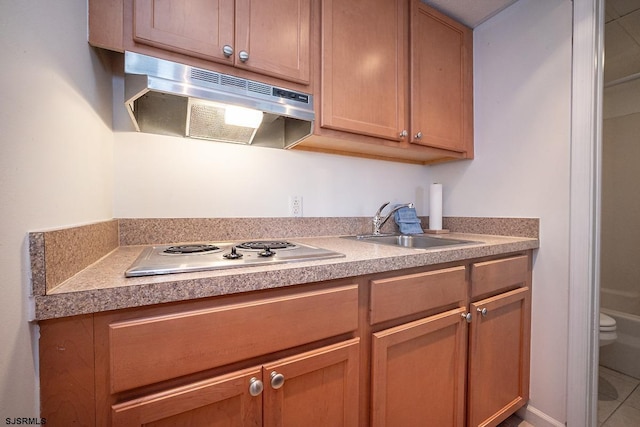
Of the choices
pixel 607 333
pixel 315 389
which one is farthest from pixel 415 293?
pixel 607 333

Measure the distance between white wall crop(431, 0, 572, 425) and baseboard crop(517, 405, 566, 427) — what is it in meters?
0.02

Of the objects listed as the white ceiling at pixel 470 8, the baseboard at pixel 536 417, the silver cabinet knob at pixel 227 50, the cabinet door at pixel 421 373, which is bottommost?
the baseboard at pixel 536 417

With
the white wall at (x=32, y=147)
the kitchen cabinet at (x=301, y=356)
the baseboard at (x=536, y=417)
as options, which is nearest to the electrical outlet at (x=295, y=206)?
the kitchen cabinet at (x=301, y=356)

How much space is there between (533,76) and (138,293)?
1890 mm

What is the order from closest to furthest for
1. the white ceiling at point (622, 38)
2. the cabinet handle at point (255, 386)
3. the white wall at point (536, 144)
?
the cabinet handle at point (255, 386) → the white wall at point (536, 144) → the white ceiling at point (622, 38)

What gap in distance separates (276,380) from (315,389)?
140 millimetres

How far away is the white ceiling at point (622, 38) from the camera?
4.88 ft

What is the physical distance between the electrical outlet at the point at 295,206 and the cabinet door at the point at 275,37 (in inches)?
21.7

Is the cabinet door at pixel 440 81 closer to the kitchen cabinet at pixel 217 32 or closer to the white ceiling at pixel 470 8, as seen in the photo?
the white ceiling at pixel 470 8

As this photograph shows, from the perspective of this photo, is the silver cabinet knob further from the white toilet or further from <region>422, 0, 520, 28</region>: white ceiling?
the white toilet

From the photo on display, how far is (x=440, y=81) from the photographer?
56.1 inches

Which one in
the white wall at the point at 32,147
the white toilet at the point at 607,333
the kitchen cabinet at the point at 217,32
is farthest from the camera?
the white toilet at the point at 607,333

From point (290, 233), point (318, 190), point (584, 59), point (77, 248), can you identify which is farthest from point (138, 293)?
point (584, 59)

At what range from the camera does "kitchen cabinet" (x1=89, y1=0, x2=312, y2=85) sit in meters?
0.76
